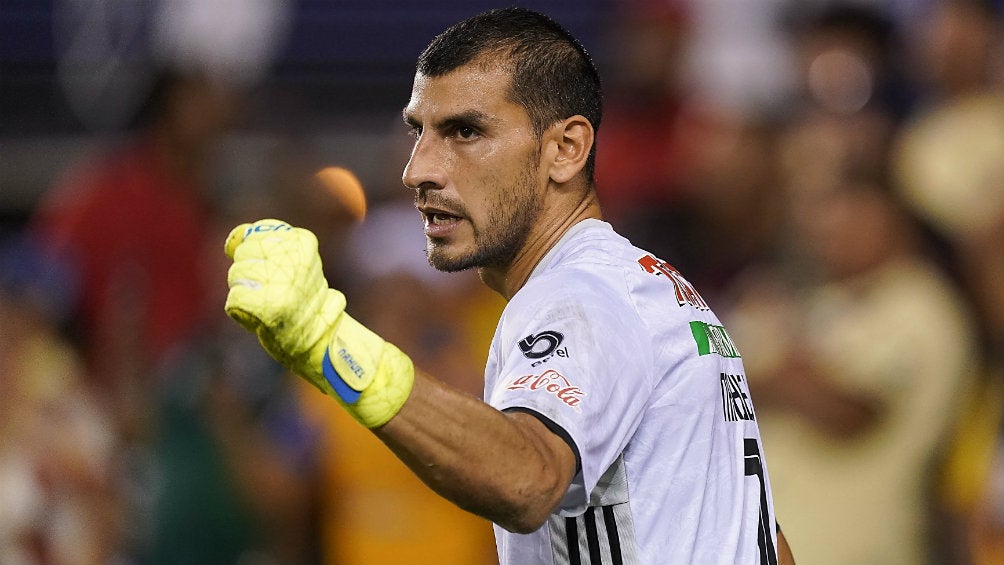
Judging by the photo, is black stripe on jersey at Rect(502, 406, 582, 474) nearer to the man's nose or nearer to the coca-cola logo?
the coca-cola logo

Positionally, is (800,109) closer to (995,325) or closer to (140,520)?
(995,325)

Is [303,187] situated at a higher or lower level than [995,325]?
higher

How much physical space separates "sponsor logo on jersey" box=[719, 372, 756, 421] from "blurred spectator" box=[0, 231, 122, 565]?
498 centimetres

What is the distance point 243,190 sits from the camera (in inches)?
393

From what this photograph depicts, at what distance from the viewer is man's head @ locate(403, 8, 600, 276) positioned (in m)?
4.02

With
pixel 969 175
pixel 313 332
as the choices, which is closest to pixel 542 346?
pixel 313 332

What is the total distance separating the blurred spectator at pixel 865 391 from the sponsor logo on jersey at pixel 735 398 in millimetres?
3072

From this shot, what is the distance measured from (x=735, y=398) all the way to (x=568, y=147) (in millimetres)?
938

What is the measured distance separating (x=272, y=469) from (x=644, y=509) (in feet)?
15.2

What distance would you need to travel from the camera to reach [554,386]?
3.23 metres

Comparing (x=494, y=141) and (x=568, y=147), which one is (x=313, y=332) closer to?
(x=494, y=141)

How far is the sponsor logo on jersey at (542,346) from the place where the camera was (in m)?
3.31

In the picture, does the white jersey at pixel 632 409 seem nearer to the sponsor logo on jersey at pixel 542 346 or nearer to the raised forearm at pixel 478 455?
the sponsor logo on jersey at pixel 542 346

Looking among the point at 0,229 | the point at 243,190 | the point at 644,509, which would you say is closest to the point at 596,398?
the point at 644,509
